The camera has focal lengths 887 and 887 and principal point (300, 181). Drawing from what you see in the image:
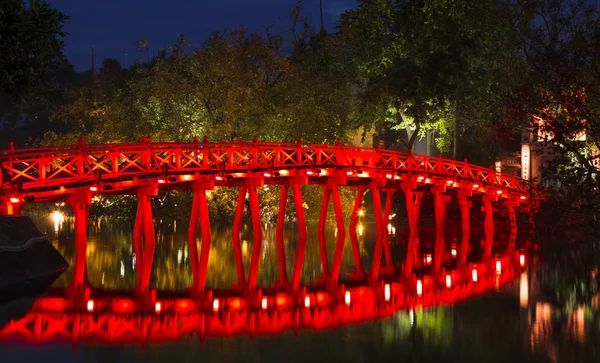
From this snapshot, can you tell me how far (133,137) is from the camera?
2007 inches

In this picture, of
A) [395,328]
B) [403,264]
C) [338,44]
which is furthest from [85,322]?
[338,44]

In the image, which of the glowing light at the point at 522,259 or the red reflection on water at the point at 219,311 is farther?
the glowing light at the point at 522,259

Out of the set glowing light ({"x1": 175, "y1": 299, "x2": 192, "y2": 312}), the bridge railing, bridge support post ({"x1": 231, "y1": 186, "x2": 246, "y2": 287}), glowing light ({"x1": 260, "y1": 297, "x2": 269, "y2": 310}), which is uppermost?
the bridge railing

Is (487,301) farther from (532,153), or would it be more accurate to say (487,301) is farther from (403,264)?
(532,153)

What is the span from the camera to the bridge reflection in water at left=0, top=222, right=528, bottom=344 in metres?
18.4

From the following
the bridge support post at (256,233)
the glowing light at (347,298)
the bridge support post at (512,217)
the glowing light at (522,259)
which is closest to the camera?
the glowing light at (347,298)

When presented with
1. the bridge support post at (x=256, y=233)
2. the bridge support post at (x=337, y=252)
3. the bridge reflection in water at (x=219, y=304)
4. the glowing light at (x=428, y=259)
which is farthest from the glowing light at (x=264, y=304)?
the glowing light at (x=428, y=259)

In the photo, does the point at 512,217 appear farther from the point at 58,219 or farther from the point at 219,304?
the point at 58,219

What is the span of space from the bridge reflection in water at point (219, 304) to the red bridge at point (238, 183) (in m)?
0.63

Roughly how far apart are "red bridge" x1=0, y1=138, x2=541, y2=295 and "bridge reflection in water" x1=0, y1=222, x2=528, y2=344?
2.07 feet

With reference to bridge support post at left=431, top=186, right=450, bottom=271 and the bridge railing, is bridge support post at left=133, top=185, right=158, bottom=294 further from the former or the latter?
bridge support post at left=431, top=186, right=450, bottom=271

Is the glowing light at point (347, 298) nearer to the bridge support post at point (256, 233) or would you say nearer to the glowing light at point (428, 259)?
the bridge support post at point (256, 233)

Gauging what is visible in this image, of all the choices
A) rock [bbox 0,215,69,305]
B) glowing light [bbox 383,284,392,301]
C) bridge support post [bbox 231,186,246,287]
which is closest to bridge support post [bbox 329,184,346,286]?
glowing light [bbox 383,284,392,301]

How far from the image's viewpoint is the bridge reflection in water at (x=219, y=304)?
18.4m
